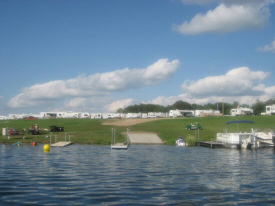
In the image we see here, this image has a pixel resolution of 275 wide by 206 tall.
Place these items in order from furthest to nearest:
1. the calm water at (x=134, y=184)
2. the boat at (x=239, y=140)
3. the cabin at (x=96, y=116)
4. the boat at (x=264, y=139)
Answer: the cabin at (x=96, y=116) < the boat at (x=264, y=139) < the boat at (x=239, y=140) < the calm water at (x=134, y=184)

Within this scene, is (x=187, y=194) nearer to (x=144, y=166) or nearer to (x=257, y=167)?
(x=144, y=166)

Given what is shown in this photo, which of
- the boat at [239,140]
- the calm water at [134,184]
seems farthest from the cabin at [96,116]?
the calm water at [134,184]

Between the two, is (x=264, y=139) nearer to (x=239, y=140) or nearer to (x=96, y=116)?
(x=239, y=140)

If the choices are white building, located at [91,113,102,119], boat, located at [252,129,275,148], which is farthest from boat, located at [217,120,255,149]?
white building, located at [91,113,102,119]

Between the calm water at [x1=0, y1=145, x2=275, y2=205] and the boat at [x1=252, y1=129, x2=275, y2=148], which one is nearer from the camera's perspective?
the calm water at [x1=0, y1=145, x2=275, y2=205]

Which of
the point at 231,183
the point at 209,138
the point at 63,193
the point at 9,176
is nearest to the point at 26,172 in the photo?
the point at 9,176

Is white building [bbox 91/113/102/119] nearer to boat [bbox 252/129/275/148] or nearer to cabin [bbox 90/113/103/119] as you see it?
cabin [bbox 90/113/103/119]

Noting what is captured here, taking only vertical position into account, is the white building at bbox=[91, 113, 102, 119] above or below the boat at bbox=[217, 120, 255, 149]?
above

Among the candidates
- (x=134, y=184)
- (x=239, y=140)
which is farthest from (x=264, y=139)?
(x=134, y=184)

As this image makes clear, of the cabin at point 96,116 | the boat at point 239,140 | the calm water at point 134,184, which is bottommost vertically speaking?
the calm water at point 134,184

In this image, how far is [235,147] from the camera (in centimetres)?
4712

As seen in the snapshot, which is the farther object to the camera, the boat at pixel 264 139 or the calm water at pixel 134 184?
the boat at pixel 264 139

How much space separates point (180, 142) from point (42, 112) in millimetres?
122494

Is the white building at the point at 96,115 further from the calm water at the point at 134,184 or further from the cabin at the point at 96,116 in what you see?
the calm water at the point at 134,184
